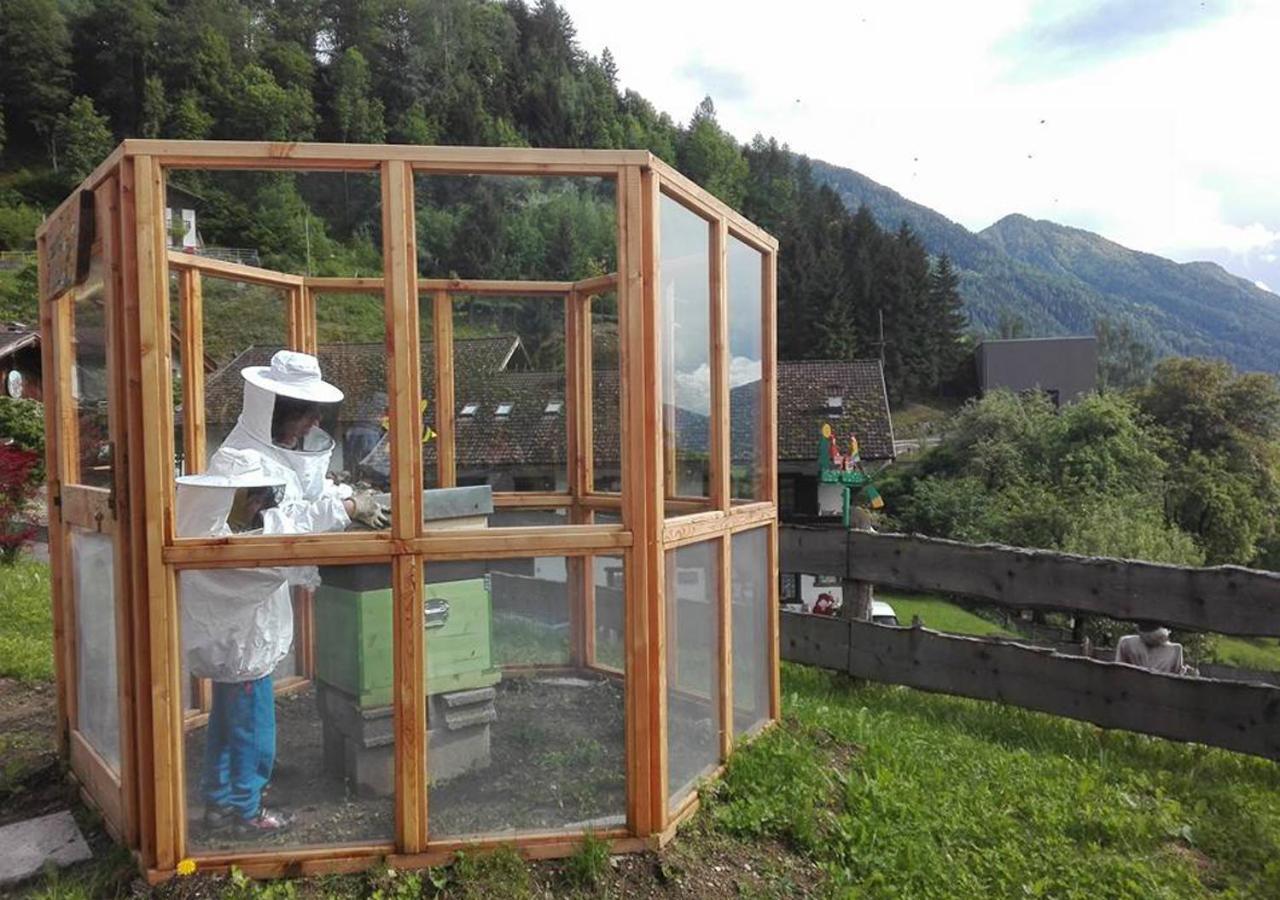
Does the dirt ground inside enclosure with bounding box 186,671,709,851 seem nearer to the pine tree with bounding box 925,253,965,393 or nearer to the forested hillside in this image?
the forested hillside

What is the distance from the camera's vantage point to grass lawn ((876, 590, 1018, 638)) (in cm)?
3077

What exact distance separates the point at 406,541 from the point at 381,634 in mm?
438

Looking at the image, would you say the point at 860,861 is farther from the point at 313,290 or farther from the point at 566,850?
the point at 313,290

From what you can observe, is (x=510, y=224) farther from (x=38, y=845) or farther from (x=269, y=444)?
(x=38, y=845)

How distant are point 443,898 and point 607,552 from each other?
1.46 meters

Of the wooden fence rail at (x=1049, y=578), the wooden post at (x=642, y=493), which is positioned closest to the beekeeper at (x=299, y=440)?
the wooden post at (x=642, y=493)

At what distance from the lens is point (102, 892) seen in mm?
3504

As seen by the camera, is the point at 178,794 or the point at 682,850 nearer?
the point at 178,794

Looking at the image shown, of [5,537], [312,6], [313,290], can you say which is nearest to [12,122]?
[312,6]

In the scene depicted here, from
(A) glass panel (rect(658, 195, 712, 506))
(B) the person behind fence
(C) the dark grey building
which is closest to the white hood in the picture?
(A) glass panel (rect(658, 195, 712, 506))

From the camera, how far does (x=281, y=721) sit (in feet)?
12.5

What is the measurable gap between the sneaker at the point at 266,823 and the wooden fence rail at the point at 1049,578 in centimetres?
422

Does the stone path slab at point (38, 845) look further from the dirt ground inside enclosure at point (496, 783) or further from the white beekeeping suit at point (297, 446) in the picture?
the white beekeeping suit at point (297, 446)

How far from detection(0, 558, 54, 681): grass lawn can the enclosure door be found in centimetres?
235
